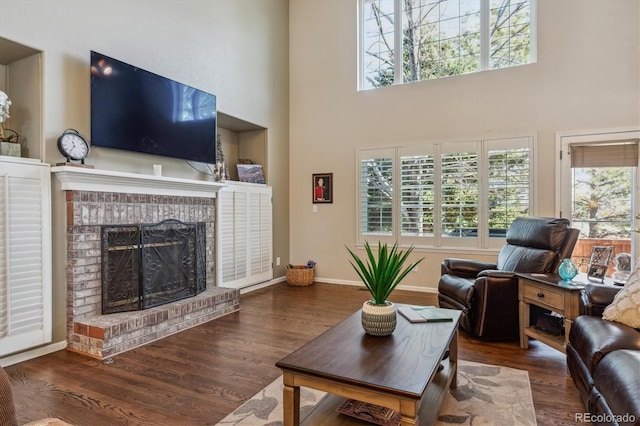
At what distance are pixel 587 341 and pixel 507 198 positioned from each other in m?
3.05

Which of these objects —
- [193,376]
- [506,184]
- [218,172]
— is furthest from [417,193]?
[193,376]

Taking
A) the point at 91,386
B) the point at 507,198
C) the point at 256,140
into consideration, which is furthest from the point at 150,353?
the point at 507,198

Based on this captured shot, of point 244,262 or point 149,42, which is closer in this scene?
point 149,42

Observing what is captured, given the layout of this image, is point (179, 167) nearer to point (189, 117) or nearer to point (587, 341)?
point (189, 117)

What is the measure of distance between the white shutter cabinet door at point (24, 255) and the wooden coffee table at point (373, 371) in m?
2.30

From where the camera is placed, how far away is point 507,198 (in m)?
4.62

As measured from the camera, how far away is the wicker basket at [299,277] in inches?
211

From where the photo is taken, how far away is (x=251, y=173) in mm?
5262

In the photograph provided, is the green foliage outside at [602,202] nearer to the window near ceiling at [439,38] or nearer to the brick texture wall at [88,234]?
the window near ceiling at [439,38]

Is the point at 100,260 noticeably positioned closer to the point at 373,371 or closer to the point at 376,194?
the point at 373,371

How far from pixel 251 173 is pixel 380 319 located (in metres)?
3.81

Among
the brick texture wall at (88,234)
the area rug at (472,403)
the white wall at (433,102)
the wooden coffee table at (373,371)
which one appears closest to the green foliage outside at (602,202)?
the white wall at (433,102)

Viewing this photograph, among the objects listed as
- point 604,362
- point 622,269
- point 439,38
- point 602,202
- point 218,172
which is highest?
point 439,38

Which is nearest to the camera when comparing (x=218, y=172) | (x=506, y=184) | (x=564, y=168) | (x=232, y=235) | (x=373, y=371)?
(x=373, y=371)
